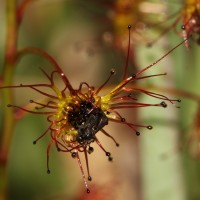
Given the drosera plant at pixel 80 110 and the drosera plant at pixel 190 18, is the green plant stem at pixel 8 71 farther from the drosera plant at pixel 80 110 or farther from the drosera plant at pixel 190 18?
the drosera plant at pixel 190 18

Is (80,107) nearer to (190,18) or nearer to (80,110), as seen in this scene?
(80,110)

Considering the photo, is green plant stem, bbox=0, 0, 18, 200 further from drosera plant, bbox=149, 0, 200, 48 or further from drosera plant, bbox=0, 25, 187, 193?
drosera plant, bbox=149, 0, 200, 48

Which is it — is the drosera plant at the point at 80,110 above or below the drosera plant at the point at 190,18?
below

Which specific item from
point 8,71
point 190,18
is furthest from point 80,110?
point 190,18

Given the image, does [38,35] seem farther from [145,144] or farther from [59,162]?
[145,144]

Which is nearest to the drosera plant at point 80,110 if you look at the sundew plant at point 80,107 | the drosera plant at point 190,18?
the sundew plant at point 80,107

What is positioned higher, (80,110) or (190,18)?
(190,18)

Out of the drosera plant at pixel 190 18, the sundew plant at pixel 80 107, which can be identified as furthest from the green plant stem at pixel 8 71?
the drosera plant at pixel 190 18

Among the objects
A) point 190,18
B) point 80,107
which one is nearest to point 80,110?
point 80,107

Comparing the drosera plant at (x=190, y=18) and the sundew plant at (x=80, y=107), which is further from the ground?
the drosera plant at (x=190, y=18)

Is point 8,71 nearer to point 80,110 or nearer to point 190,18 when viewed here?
point 80,110

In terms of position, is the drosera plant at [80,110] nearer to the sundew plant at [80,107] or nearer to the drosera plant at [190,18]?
the sundew plant at [80,107]

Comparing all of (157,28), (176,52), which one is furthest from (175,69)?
(157,28)
